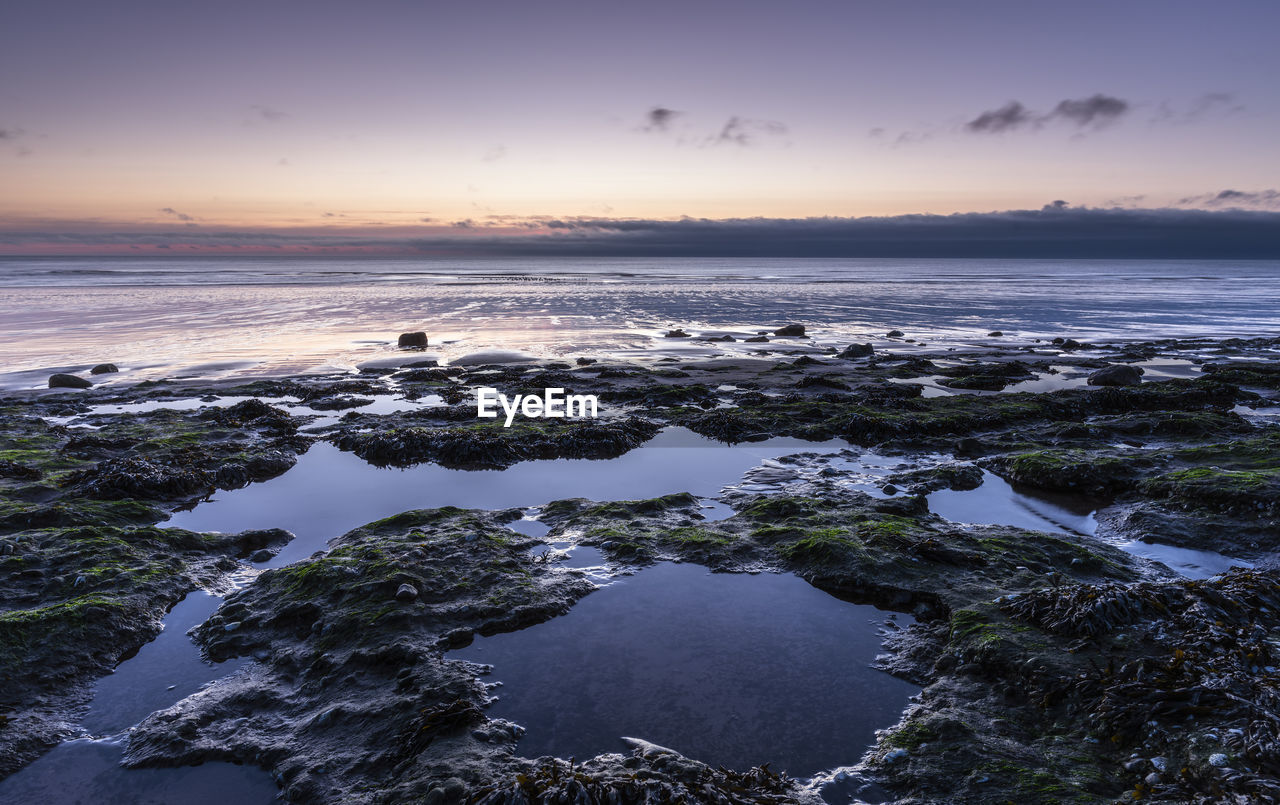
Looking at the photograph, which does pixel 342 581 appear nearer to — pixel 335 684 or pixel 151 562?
pixel 335 684

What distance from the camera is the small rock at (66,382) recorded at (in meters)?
18.4

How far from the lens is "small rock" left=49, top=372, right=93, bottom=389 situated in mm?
18422

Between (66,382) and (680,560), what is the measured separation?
Answer: 20.6m

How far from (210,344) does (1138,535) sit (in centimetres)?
3257

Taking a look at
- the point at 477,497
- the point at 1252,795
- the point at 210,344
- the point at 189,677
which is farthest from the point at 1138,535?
the point at 210,344

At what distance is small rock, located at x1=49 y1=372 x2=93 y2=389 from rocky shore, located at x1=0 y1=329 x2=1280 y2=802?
4391 millimetres

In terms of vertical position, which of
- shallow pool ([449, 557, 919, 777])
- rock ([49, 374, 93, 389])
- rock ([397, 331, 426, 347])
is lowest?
shallow pool ([449, 557, 919, 777])

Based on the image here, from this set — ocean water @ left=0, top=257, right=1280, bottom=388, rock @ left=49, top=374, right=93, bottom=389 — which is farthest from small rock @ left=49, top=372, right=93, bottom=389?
ocean water @ left=0, top=257, right=1280, bottom=388

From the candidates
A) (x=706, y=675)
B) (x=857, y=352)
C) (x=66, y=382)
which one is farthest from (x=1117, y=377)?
(x=66, y=382)

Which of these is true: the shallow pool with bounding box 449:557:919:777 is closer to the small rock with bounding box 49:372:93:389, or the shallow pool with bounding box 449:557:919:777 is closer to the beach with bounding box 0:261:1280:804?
the beach with bounding box 0:261:1280:804

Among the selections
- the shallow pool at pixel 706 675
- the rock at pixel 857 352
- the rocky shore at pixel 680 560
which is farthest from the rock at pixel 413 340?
the shallow pool at pixel 706 675

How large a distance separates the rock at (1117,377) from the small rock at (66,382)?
29.7m

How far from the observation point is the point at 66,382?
60.7 ft

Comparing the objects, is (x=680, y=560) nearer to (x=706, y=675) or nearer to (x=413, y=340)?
(x=706, y=675)
